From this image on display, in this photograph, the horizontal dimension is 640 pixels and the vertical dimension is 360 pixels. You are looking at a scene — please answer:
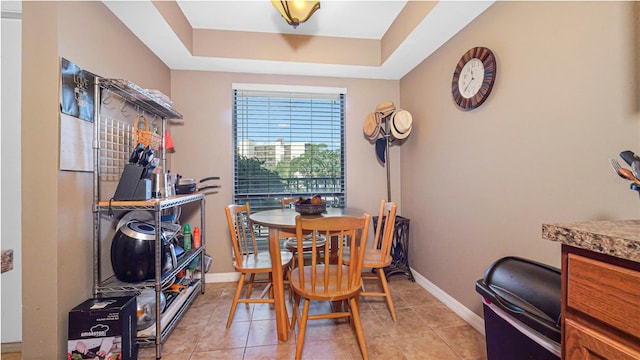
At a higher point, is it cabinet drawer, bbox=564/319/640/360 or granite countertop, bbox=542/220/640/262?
granite countertop, bbox=542/220/640/262

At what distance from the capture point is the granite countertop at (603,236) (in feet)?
1.83

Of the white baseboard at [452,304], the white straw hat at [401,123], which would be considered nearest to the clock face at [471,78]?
the white straw hat at [401,123]

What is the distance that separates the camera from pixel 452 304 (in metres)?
2.17

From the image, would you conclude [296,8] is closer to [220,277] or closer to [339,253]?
[339,253]

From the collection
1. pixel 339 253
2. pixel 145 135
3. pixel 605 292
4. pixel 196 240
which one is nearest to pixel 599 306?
pixel 605 292

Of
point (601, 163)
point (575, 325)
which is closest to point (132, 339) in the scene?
point (575, 325)

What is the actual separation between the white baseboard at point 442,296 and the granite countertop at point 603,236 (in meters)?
1.49

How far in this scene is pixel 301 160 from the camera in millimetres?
3047

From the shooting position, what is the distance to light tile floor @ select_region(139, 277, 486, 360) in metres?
1.65

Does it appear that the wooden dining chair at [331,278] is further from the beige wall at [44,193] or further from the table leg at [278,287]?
the beige wall at [44,193]

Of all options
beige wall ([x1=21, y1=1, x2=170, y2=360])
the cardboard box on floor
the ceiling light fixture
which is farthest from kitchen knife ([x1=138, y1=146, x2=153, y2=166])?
the ceiling light fixture

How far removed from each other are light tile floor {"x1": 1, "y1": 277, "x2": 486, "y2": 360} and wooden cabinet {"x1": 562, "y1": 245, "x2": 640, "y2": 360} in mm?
1173

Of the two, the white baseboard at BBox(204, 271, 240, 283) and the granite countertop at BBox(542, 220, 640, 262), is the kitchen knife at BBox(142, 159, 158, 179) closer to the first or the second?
the white baseboard at BBox(204, 271, 240, 283)

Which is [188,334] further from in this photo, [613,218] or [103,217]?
[613,218]
